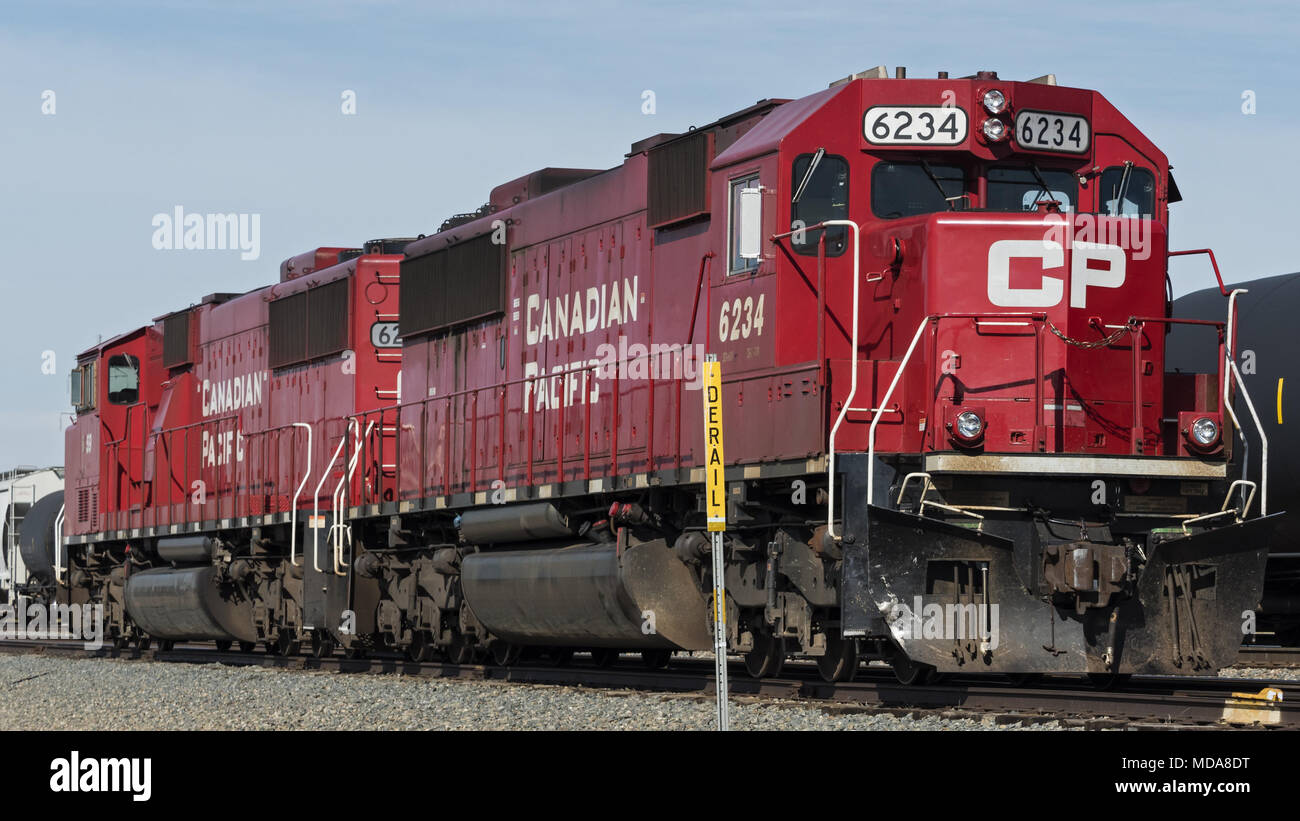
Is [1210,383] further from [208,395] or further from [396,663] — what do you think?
[208,395]

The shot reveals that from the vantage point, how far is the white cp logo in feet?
37.4

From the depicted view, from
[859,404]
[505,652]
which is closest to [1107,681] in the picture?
[859,404]

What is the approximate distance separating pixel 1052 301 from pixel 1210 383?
1.41 m

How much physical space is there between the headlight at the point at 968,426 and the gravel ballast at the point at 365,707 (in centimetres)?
177

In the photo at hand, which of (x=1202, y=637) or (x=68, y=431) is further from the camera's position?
(x=68, y=431)

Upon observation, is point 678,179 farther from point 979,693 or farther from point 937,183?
point 979,693

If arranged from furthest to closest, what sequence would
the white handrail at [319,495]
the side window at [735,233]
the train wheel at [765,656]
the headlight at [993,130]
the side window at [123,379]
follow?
the side window at [123,379], the white handrail at [319,495], the train wheel at [765,656], the side window at [735,233], the headlight at [993,130]

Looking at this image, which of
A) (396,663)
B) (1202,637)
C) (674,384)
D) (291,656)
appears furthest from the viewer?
(291,656)

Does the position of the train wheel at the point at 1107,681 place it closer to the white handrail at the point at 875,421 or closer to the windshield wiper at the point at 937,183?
the white handrail at the point at 875,421

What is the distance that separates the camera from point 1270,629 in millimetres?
19391

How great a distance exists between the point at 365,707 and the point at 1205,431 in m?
6.39

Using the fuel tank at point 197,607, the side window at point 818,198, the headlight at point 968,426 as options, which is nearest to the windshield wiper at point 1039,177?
the side window at point 818,198

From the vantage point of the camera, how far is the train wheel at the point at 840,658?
12680 mm
